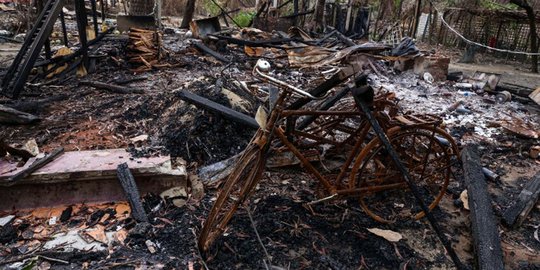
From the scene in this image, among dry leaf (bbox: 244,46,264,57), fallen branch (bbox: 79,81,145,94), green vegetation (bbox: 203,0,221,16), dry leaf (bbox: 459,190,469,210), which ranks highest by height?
green vegetation (bbox: 203,0,221,16)

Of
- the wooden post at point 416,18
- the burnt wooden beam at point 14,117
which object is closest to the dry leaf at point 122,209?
the burnt wooden beam at point 14,117

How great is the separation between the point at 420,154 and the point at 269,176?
5.67 feet

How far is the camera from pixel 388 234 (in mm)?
3100

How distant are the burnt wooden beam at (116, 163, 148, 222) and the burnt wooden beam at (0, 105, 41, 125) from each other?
8.02 feet

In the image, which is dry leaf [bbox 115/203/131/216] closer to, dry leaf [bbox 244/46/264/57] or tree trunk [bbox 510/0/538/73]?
dry leaf [bbox 244/46/264/57]

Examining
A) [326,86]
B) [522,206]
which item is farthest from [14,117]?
[522,206]

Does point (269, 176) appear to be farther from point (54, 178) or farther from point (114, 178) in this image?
point (54, 178)

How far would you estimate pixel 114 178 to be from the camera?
341 centimetres

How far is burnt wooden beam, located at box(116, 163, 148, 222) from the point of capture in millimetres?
3145

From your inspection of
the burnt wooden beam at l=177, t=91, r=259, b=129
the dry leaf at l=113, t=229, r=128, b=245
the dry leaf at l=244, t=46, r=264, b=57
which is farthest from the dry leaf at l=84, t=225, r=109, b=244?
the dry leaf at l=244, t=46, r=264, b=57

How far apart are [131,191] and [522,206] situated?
3.79 m

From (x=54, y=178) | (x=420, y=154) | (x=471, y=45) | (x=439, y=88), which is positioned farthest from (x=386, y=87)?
(x=54, y=178)

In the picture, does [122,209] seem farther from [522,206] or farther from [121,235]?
[522,206]

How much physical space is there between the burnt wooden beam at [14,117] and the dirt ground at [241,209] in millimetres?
113
